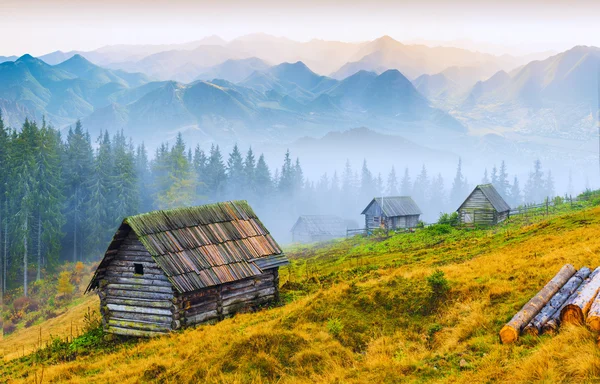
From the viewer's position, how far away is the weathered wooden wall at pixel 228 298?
22.6 m

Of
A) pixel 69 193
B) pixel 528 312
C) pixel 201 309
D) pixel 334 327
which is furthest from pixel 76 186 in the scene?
pixel 528 312

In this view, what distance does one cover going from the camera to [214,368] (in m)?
14.0

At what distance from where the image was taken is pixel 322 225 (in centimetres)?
11138

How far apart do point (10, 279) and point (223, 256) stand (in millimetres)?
53369

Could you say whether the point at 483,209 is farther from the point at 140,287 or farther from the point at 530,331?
the point at 530,331

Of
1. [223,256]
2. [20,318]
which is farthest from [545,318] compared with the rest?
[20,318]

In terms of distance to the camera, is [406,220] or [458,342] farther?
[406,220]

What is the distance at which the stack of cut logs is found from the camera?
12.1 meters

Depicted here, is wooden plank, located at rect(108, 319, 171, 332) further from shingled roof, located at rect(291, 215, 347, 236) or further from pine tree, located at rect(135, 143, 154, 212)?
shingled roof, located at rect(291, 215, 347, 236)

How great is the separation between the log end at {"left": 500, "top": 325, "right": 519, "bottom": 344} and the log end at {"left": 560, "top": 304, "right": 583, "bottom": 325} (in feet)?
4.14

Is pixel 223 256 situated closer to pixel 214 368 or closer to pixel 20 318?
pixel 214 368

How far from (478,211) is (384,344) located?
4265cm

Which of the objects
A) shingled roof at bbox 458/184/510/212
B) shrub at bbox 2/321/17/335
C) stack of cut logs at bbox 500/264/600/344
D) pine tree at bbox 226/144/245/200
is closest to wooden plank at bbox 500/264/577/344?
stack of cut logs at bbox 500/264/600/344

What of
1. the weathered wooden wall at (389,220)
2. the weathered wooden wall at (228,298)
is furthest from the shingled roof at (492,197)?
the weathered wooden wall at (228,298)
